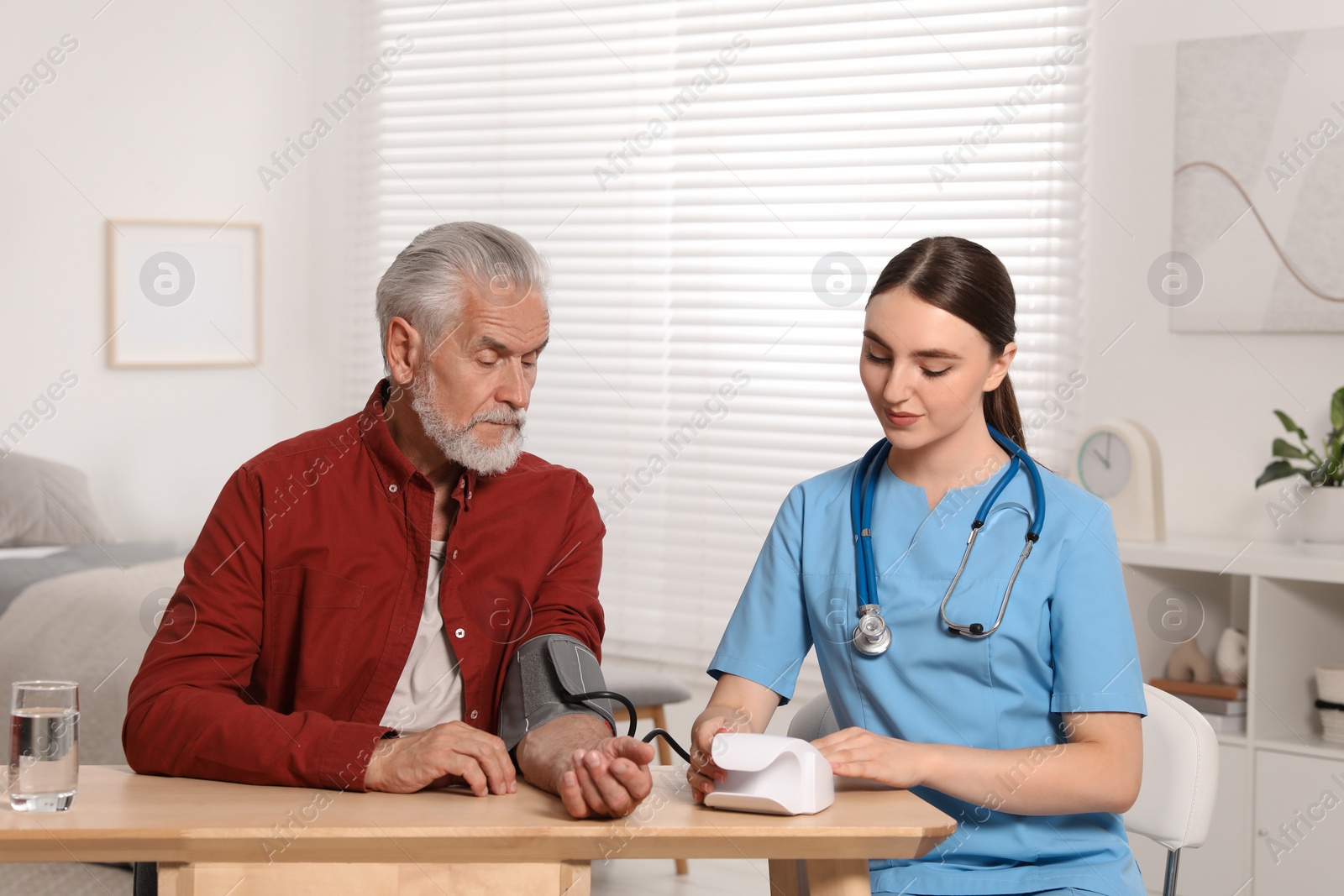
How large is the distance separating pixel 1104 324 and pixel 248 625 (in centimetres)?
216

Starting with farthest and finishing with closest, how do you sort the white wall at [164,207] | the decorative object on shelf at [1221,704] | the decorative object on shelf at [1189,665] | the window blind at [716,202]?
1. the white wall at [164,207]
2. the window blind at [716,202]
3. the decorative object on shelf at [1189,665]
4. the decorative object on shelf at [1221,704]

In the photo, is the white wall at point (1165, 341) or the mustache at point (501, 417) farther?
the white wall at point (1165, 341)

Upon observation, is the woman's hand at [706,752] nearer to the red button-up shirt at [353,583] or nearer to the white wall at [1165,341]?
the red button-up shirt at [353,583]

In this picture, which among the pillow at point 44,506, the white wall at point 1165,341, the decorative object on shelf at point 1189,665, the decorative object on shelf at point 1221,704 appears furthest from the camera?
the pillow at point 44,506

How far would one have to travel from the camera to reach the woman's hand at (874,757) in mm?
1254

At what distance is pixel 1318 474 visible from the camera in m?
2.66

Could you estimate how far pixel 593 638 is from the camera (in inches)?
66.0

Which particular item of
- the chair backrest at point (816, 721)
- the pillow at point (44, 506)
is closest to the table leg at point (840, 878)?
the chair backrest at point (816, 721)

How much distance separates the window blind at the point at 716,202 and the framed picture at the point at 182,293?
39 centimetres

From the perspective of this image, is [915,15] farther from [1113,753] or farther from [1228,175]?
[1113,753]

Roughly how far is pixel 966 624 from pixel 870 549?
0.15 metres

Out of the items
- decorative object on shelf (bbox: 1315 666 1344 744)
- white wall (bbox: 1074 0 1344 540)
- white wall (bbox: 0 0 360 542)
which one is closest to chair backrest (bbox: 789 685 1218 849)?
decorative object on shelf (bbox: 1315 666 1344 744)

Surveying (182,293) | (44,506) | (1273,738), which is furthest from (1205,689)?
(44,506)

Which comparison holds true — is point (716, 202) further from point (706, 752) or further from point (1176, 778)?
point (706, 752)
